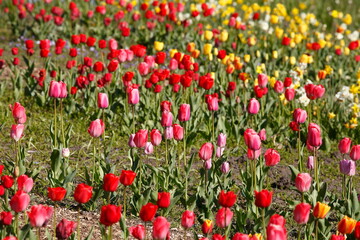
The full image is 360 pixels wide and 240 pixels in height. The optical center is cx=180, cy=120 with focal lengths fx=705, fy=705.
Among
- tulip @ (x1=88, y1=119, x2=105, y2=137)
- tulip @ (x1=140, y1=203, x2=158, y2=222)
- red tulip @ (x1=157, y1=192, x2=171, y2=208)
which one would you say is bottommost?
tulip @ (x1=88, y1=119, x2=105, y2=137)

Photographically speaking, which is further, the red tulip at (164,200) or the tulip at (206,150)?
the tulip at (206,150)

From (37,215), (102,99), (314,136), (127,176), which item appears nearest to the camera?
(37,215)

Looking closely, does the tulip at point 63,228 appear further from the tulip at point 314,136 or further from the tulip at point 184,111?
the tulip at point 184,111

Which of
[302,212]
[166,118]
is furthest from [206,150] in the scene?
[302,212]

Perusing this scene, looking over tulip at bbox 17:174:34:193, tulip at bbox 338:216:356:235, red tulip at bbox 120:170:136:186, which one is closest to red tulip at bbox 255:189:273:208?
tulip at bbox 338:216:356:235

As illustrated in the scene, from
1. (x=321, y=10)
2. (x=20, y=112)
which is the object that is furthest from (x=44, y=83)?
(x=321, y=10)

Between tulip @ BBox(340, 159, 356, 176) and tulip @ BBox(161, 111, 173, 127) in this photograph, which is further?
tulip @ BBox(161, 111, 173, 127)

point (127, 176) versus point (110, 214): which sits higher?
point (110, 214)

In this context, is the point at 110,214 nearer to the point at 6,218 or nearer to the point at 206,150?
the point at 6,218

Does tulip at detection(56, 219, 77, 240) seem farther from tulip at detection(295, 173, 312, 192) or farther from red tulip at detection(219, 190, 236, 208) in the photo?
tulip at detection(295, 173, 312, 192)

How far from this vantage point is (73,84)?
7551mm

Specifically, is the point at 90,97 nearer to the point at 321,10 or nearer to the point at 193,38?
the point at 193,38

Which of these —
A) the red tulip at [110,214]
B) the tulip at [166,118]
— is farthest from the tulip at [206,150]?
the red tulip at [110,214]

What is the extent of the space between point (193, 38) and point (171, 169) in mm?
5013
